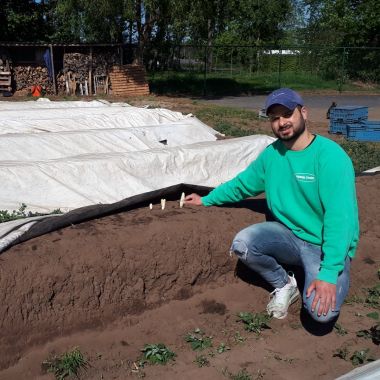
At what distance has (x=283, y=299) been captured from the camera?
3664 millimetres

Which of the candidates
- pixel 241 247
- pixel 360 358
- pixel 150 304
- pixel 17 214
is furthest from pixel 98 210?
pixel 360 358

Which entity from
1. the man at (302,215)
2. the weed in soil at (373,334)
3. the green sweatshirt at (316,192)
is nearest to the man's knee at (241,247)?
the man at (302,215)

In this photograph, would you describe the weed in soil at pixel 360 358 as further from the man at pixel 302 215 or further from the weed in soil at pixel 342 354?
the man at pixel 302 215

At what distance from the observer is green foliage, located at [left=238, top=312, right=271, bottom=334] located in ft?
11.8

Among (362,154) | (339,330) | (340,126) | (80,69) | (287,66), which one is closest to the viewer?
(339,330)

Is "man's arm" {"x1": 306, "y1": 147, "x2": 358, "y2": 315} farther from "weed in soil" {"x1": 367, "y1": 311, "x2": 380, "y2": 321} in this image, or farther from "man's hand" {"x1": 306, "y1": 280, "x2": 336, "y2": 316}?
"weed in soil" {"x1": 367, "y1": 311, "x2": 380, "y2": 321}

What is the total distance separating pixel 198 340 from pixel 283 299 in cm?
67

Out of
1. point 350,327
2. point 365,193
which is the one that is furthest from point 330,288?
point 365,193

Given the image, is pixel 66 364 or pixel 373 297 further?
pixel 373 297

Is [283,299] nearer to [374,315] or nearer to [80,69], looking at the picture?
[374,315]

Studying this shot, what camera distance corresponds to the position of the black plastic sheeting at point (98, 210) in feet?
12.1

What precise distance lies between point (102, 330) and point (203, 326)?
0.68 m

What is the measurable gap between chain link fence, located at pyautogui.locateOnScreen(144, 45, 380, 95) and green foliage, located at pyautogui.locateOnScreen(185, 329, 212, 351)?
21.4m

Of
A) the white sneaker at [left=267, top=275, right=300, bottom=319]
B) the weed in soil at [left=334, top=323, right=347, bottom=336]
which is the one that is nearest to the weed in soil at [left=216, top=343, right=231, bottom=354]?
the white sneaker at [left=267, top=275, right=300, bottom=319]
